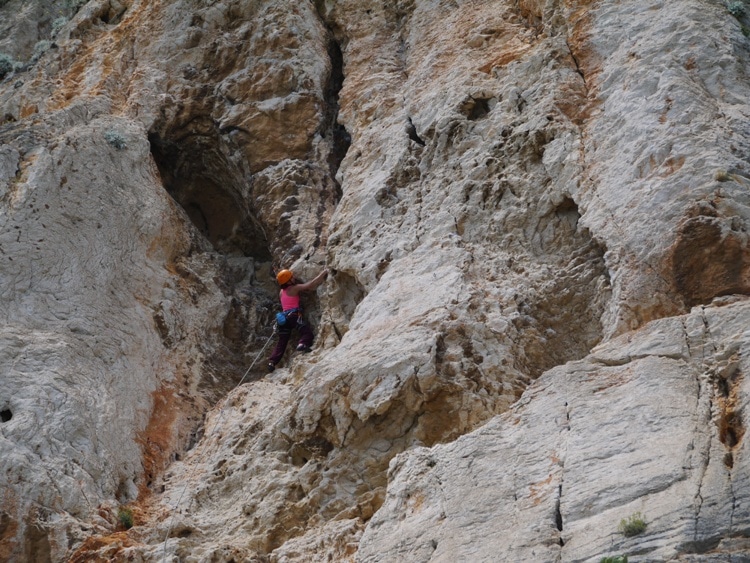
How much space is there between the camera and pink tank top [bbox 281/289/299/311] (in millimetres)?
14209

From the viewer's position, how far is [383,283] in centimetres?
Answer: 1253

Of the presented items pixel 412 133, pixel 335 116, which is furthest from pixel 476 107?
pixel 335 116

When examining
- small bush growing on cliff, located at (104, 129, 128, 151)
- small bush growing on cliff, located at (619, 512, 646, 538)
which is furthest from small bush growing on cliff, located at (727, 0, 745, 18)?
small bush growing on cliff, located at (104, 129, 128, 151)

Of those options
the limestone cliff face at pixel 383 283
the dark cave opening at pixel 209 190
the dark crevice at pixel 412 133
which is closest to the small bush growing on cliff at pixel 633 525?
the limestone cliff face at pixel 383 283

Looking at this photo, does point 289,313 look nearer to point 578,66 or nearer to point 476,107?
point 476,107

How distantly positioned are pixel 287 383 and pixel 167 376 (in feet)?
5.82

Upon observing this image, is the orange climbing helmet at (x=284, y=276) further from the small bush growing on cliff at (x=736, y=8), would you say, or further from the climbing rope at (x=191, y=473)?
the small bush growing on cliff at (x=736, y=8)

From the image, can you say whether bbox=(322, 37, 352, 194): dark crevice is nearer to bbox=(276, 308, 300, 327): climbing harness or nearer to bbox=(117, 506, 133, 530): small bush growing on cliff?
bbox=(276, 308, 300, 327): climbing harness

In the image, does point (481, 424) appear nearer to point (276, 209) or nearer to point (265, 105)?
point (276, 209)

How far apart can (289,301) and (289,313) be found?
184 millimetres

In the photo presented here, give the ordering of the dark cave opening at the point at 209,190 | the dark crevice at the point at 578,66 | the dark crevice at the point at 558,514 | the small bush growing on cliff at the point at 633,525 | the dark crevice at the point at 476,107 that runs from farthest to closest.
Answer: the dark cave opening at the point at 209,190 → the dark crevice at the point at 476,107 → the dark crevice at the point at 578,66 → the dark crevice at the point at 558,514 → the small bush growing on cliff at the point at 633,525

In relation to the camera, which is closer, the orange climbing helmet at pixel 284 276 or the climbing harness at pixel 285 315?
the climbing harness at pixel 285 315

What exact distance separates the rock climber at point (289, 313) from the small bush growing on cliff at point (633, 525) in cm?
724

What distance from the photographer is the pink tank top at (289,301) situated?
1421 cm
